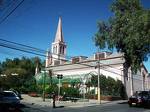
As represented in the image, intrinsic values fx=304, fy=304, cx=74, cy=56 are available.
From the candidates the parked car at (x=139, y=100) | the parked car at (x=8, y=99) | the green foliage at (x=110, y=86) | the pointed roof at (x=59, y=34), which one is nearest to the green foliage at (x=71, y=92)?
the green foliage at (x=110, y=86)

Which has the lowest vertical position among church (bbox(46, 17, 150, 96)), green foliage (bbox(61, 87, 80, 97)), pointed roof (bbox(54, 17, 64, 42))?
green foliage (bbox(61, 87, 80, 97))

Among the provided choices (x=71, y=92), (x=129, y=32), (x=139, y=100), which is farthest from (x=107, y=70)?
(x=139, y=100)

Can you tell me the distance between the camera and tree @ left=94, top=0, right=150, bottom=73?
3362cm

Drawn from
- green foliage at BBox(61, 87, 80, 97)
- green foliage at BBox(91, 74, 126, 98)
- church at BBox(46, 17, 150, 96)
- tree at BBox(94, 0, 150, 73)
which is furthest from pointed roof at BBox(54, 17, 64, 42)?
tree at BBox(94, 0, 150, 73)

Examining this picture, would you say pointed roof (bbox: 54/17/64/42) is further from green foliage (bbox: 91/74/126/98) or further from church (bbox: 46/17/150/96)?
green foliage (bbox: 91/74/126/98)

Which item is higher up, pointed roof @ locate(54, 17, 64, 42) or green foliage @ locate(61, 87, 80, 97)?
pointed roof @ locate(54, 17, 64, 42)

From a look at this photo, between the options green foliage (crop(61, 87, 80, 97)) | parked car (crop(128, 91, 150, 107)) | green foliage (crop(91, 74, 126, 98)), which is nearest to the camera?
parked car (crop(128, 91, 150, 107))

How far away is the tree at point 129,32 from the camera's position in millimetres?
33625

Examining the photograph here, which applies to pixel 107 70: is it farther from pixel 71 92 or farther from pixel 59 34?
pixel 59 34

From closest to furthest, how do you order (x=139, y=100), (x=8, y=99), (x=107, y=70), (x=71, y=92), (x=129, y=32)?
(x=8, y=99) → (x=139, y=100) → (x=129, y=32) → (x=71, y=92) → (x=107, y=70)

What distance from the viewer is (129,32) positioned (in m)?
34.5

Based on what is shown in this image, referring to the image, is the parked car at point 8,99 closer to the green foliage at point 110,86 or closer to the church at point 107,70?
the church at point 107,70

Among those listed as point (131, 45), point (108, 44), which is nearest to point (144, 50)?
point (131, 45)

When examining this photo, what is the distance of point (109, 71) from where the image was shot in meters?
52.5
